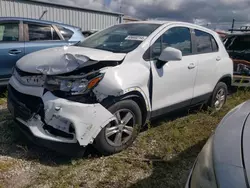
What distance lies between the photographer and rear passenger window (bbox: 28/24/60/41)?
541cm

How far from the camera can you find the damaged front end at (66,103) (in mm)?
2617

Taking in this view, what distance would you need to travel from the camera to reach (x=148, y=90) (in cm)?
322

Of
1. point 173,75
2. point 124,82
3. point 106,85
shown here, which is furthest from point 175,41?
point 106,85

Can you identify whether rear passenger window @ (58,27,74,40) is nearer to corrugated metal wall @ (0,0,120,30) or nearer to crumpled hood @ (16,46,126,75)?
crumpled hood @ (16,46,126,75)

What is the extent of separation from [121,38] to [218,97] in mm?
2304

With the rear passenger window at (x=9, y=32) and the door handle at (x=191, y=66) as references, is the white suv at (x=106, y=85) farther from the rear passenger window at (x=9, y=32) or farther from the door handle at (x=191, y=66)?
the rear passenger window at (x=9, y=32)

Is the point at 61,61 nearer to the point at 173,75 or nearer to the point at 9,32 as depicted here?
the point at 173,75

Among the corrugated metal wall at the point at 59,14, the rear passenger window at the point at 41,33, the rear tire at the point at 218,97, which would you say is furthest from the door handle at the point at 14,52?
the corrugated metal wall at the point at 59,14

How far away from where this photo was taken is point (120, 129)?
301 centimetres

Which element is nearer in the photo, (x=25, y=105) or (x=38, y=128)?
(x=38, y=128)

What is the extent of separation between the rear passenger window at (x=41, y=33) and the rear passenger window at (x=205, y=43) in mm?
3098

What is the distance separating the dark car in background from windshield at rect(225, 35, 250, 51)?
4127mm

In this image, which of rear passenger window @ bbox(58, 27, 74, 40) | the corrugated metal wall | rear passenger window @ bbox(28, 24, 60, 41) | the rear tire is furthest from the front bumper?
the corrugated metal wall

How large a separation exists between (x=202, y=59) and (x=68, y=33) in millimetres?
3257
